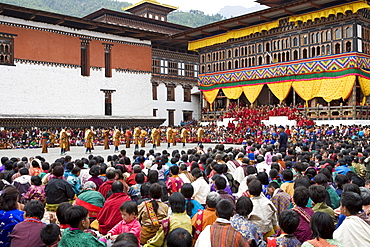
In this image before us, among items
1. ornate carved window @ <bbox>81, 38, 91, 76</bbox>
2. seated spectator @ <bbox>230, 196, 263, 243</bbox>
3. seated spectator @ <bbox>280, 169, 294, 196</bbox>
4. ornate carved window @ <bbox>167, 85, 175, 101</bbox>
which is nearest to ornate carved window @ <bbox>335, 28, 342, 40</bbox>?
ornate carved window @ <bbox>167, 85, 175, 101</bbox>

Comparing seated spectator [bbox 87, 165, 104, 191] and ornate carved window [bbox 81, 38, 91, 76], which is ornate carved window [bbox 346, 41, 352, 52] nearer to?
ornate carved window [bbox 81, 38, 91, 76]

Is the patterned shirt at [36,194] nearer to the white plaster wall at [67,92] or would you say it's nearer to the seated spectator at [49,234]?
the seated spectator at [49,234]

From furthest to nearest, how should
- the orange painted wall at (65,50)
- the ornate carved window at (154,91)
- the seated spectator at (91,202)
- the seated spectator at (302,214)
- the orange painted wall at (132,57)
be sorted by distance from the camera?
the ornate carved window at (154,91), the orange painted wall at (132,57), the orange painted wall at (65,50), the seated spectator at (91,202), the seated spectator at (302,214)

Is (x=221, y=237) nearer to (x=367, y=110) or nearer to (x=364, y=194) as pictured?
(x=364, y=194)

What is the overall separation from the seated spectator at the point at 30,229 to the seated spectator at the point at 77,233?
0.53 metres

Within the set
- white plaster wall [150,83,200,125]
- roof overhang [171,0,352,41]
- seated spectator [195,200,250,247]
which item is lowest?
seated spectator [195,200,250,247]

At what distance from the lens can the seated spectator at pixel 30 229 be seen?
379 centimetres

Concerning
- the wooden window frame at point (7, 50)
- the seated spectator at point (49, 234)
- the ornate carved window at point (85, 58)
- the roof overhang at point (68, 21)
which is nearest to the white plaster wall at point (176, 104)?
the roof overhang at point (68, 21)

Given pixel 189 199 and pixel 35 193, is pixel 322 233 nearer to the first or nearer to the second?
pixel 189 199

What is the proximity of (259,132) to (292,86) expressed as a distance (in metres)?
5.93

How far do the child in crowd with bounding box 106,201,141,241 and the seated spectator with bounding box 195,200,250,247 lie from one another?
0.94 m

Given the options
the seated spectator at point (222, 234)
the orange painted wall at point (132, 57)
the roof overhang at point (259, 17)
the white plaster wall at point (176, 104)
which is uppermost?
the roof overhang at point (259, 17)

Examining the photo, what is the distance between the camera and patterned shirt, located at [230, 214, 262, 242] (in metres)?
3.85

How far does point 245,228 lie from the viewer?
387 centimetres
